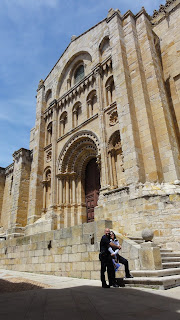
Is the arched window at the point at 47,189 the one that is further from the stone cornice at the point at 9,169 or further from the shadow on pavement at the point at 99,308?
the shadow on pavement at the point at 99,308

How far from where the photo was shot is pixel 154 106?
444 inches

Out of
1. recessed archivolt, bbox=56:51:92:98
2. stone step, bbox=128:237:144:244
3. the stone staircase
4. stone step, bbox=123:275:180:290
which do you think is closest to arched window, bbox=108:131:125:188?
stone step, bbox=128:237:144:244

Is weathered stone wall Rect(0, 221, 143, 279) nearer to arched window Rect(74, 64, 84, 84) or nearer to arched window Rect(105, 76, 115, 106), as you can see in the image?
arched window Rect(105, 76, 115, 106)

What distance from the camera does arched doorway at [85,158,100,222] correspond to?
14484mm

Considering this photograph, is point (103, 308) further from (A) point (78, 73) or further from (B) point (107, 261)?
(A) point (78, 73)

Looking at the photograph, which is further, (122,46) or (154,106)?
(122,46)

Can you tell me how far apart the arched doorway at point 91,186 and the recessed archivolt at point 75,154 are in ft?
2.00

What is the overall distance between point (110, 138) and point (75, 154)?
391 centimetres

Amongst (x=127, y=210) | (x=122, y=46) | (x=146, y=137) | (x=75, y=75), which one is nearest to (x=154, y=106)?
(x=146, y=137)

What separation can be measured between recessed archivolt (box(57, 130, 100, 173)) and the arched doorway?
0.61m

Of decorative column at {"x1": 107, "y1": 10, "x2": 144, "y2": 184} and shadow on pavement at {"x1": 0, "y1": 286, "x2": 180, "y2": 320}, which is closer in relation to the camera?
shadow on pavement at {"x1": 0, "y1": 286, "x2": 180, "y2": 320}

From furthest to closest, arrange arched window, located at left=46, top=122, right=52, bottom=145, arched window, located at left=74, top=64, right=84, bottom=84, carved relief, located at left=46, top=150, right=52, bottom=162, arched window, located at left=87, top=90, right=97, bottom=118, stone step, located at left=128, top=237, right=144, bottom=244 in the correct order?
1. arched window, located at left=46, top=122, right=52, bottom=145
2. arched window, located at left=74, top=64, right=84, bottom=84
3. carved relief, located at left=46, top=150, right=52, bottom=162
4. arched window, located at left=87, top=90, right=97, bottom=118
5. stone step, located at left=128, top=237, right=144, bottom=244

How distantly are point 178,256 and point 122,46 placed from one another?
37.2 feet

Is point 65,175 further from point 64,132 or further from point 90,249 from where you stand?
point 90,249
